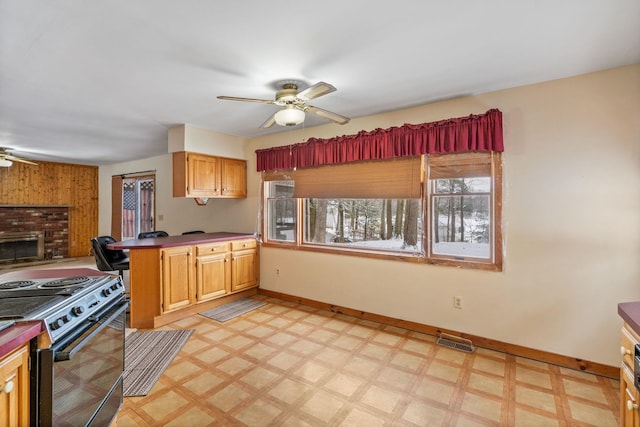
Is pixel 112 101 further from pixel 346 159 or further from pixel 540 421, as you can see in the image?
pixel 540 421

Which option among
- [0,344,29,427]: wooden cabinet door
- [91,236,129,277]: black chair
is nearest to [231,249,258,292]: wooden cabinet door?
[91,236,129,277]: black chair

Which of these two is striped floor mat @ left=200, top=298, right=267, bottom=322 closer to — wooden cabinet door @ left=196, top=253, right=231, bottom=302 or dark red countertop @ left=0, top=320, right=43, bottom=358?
wooden cabinet door @ left=196, top=253, right=231, bottom=302

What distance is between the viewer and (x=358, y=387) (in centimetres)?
223

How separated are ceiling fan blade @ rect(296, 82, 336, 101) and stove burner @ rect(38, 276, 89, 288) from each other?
1.84 meters

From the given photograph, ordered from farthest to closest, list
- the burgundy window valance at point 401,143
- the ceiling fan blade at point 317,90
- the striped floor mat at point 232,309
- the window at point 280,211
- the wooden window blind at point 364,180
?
the window at point 280,211 < the striped floor mat at point 232,309 < the wooden window blind at point 364,180 < the burgundy window valance at point 401,143 < the ceiling fan blade at point 317,90

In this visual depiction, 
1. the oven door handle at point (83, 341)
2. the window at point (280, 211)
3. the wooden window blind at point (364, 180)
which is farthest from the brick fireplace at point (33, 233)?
the oven door handle at point (83, 341)

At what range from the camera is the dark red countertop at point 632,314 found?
125 centimetres

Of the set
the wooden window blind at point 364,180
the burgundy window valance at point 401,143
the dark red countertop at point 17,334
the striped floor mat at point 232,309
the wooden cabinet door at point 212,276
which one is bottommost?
the striped floor mat at point 232,309

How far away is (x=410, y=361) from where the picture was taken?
2.60 metres

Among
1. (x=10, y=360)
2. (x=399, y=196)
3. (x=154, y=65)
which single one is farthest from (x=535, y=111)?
(x=10, y=360)

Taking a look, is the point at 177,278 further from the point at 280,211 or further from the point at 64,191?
the point at 64,191

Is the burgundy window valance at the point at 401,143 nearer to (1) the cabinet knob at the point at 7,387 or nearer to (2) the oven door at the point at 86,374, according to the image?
(2) the oven door at the point at 86,374

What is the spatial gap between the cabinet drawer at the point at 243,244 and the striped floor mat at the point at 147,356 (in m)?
1.27

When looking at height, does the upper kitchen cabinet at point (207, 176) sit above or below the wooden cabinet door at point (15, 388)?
above
